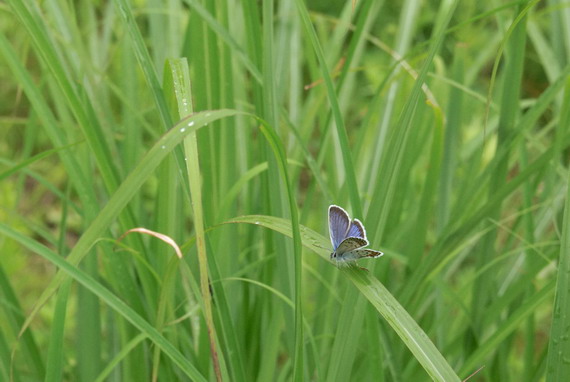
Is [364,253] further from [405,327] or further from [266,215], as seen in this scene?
[266,215]

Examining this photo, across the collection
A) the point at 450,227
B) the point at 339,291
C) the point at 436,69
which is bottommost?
the point at 339,291

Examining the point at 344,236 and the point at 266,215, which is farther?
the point at 266,215

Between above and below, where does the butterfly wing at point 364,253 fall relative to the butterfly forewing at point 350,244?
below

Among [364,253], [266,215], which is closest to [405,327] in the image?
[364,253]

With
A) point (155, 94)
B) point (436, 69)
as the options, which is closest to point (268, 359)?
point (155, 94)

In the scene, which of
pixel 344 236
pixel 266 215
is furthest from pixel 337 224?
pixel 266 215

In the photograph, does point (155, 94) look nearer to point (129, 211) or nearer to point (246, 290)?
point (129, 211)
